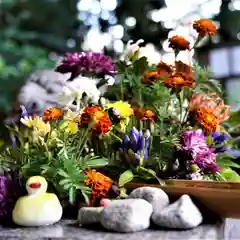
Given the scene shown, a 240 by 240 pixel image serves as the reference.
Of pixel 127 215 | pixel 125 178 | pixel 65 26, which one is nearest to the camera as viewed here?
pixel 127 215

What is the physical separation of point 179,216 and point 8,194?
242 millimetres

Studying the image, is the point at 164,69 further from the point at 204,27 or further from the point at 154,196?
the point at 154,196

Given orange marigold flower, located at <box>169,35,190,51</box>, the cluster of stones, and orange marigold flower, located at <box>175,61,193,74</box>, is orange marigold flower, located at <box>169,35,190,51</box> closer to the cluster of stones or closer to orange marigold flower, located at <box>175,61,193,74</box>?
orange marigold flower, located at <box>175,61,193,74</box>

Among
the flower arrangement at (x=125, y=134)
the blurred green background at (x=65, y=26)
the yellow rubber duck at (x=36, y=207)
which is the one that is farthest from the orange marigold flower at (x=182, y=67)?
the blurred green background at (x=65, y=26)

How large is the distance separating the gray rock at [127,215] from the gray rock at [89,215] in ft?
0.09

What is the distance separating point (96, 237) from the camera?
0.57m

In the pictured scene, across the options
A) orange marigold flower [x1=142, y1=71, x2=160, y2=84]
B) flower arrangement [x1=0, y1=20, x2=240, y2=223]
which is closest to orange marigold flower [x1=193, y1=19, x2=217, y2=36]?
flower arrangement [x1=0, y1=20, x2=240, y2=223]

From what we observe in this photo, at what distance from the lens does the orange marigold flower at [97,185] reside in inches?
25.6

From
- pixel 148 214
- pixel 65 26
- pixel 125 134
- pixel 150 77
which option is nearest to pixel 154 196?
pixel 148 214

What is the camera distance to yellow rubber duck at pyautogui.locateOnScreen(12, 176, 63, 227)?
0.62m

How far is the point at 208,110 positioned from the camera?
75 cm

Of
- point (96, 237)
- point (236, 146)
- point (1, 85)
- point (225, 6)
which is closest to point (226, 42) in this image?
point (225, 6)

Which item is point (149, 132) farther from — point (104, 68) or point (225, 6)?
point (225, 6)

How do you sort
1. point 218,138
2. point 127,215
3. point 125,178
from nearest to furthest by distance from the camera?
point 127,215 < point 125,178 < point 218,138
